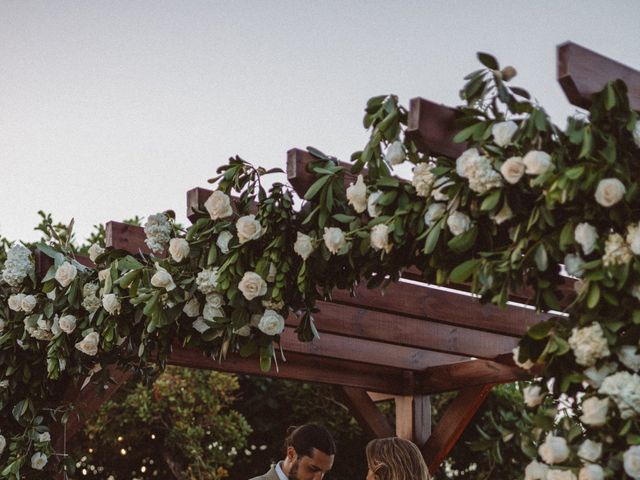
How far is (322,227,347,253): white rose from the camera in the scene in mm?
3207

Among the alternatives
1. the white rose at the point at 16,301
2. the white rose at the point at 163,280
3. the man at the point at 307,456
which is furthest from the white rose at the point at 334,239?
the white rose at the point at 16,301

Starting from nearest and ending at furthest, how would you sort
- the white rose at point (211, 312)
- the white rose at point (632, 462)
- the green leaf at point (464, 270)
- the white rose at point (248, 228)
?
1. the white rose at point (632, 462)
2. the green leaf at point (464, 270)
3. the white rose at point (248, 228)
4. the white rose at point (211, 312)

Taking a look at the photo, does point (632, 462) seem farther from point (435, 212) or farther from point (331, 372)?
point (331, 372)

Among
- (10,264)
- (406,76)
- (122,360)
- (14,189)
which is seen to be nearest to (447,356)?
(406,76)

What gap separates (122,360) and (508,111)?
258 cm

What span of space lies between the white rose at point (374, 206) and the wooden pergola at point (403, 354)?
1.59m

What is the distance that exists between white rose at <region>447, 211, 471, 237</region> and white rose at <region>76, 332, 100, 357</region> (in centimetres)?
212

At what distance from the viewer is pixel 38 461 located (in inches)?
184

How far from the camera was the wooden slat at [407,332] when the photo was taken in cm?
571

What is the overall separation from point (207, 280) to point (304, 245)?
545mm

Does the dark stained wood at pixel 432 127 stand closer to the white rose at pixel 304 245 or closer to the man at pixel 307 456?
the white rose at pixel 304 245

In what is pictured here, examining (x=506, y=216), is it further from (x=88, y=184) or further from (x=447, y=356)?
(x=88, y=184)

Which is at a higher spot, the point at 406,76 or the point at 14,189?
the point at 406,76

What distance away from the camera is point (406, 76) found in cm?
778
